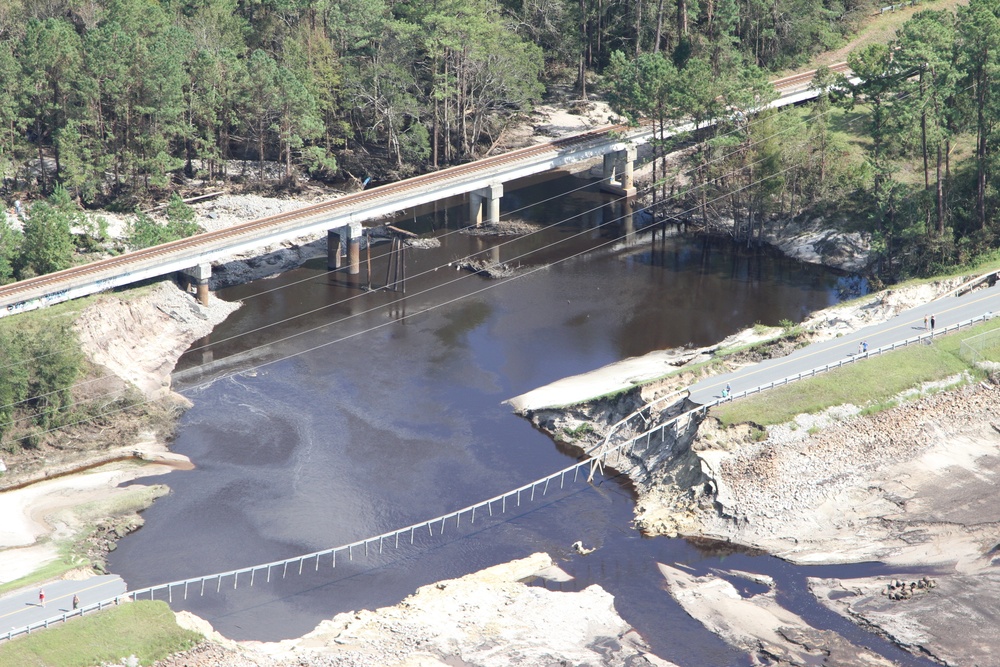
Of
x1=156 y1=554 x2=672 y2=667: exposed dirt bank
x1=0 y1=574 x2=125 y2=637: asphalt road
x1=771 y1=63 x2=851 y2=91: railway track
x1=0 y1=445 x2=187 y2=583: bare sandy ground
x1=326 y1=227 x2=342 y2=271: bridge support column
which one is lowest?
x1=0 y1=445 x2=187 y2=583: bare sandy ground

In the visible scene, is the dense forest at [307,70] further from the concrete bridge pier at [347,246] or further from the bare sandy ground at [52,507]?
the bare sandy ground at [52,507]

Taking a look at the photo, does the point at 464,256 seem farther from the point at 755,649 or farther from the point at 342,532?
the point at 755,649

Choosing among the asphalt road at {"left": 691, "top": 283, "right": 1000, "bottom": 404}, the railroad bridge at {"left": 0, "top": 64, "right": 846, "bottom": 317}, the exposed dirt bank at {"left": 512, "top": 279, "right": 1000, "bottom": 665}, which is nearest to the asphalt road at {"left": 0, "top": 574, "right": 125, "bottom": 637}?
the exposed dirt bank at {"left": 512, "top": 279, "right": 1000, "bottom": 665}

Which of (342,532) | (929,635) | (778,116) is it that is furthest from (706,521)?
(778,116)

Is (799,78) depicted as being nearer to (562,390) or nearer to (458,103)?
(458,103)

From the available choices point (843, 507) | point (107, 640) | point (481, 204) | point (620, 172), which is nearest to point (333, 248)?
point (481, 204)

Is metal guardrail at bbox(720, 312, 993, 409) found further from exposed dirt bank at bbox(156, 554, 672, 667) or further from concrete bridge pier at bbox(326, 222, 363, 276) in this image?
concrete bridge pier at bbox(326, 222, 363, 276)
